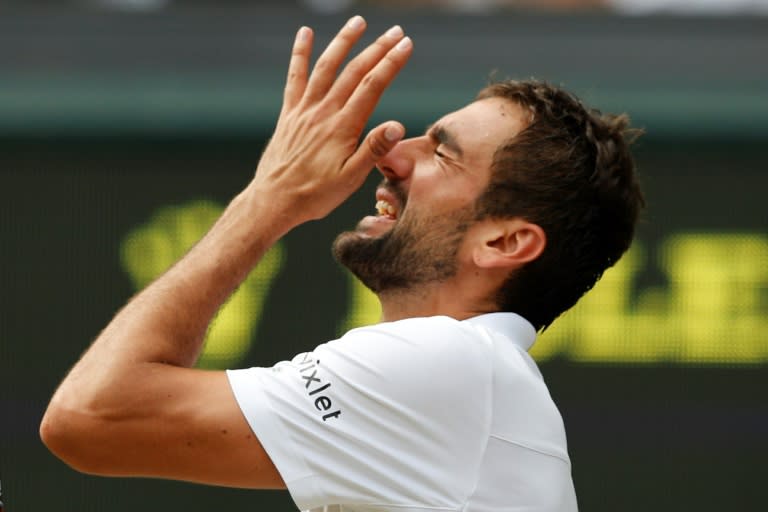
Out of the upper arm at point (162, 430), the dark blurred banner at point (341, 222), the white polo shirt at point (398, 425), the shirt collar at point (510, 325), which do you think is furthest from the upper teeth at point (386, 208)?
the dark blurred banner at point (341, 222)

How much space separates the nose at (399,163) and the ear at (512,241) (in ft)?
0.63

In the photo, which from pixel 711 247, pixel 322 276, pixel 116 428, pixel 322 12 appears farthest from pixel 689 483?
pixel 116 428

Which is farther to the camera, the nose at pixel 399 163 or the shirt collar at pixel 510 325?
the nose at pixel 399 163

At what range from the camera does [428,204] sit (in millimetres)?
2838

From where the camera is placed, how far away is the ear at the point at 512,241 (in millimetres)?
2811

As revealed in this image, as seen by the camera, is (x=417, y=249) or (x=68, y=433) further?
(x=417, y=249)

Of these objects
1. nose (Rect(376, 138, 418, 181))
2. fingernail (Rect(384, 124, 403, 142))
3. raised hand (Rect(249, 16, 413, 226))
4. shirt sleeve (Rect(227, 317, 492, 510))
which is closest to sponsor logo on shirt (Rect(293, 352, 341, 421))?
shirt sleeve (Rect(227, 317, 492, 510))

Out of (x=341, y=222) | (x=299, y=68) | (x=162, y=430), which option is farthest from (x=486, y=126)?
(x=341, y=222)

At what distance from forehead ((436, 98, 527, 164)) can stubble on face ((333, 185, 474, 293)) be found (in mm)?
124

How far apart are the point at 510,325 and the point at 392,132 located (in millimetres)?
426

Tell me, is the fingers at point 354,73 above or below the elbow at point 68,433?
above

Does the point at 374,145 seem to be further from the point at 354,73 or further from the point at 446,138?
the point at 446,138

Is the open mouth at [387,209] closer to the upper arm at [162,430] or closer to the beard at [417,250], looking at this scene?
the beard at [417,250]

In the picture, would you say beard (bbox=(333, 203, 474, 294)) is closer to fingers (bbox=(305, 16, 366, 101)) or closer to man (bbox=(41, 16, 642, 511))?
man (bbox=(41, 16, 642, 511))
